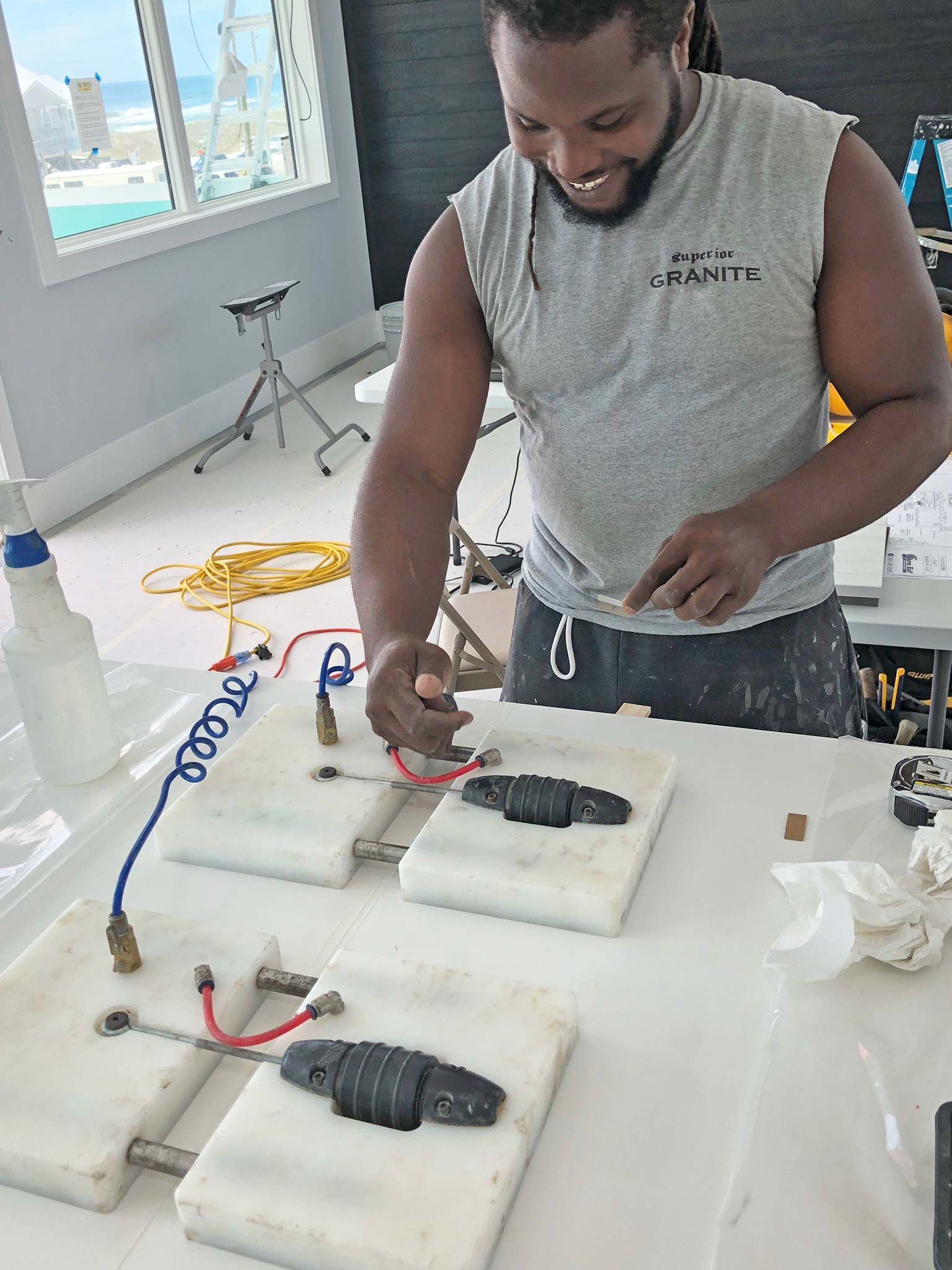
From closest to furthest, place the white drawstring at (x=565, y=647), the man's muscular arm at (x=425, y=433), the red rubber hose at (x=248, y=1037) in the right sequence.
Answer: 1. the red rubber hose at (x=248, y=1037)
2. the man's muscular arm at (x=425, y=433)
3. the white drawstring at (x=565, y=647)

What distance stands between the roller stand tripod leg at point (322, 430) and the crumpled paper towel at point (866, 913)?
11.5ft

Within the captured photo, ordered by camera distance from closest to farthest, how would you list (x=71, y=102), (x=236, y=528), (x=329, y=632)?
(x=329, y=632) < (x=236, y=528) < (x=71, y=102)

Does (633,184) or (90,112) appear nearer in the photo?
(633,184)

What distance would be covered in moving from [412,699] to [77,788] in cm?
34

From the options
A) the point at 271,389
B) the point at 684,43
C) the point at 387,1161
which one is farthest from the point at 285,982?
the point at 271,389

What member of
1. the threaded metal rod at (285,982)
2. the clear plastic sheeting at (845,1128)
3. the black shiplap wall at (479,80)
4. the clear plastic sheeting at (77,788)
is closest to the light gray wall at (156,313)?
the black shiplap wall at (479,80)

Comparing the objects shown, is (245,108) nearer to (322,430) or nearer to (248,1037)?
(322,430)

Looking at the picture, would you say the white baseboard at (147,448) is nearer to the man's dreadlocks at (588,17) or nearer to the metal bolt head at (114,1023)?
the man's dreadlocks at (588,17)

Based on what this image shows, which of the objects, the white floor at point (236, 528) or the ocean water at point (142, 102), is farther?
the ocean water at point (142, 102)

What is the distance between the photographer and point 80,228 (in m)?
3.97

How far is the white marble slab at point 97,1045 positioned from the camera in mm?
614

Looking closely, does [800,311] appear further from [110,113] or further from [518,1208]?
[110,113]

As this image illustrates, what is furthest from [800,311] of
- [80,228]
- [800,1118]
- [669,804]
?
[80,228]

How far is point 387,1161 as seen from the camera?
0.58 m
